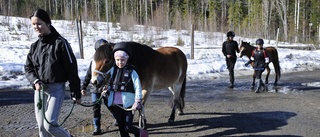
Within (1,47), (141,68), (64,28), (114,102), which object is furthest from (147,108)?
(64,28)

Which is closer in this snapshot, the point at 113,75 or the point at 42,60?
the point at 42,60

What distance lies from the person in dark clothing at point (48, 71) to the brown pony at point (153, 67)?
0.50 metres

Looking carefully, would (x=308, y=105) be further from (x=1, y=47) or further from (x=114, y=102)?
(x=1, y=47)

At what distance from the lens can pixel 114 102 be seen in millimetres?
3922

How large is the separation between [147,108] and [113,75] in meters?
3.16

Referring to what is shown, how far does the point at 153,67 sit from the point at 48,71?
2.14 m

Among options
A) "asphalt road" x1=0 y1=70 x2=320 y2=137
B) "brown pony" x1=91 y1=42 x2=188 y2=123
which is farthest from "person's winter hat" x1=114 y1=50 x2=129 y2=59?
"asphalt road" x1=0 y1=70 x2=320 y2=137

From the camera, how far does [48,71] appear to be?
Answer: 10.8 ft

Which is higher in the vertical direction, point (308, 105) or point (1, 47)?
point (1, 47)

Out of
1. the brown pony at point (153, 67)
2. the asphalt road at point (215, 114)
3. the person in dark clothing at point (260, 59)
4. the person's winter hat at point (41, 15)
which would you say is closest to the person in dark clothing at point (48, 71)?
the person's winter hat at point (41, 15)

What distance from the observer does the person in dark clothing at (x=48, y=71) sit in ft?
10.8

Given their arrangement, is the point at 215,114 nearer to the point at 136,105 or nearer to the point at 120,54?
the point at 136,105

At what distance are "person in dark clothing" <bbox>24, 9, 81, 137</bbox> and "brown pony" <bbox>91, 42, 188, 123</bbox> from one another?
0.50 m

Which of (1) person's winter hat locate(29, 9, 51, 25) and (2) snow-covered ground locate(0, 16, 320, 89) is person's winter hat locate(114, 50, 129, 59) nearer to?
(1) person's winter hat locate(29, 9, 51, 25)
